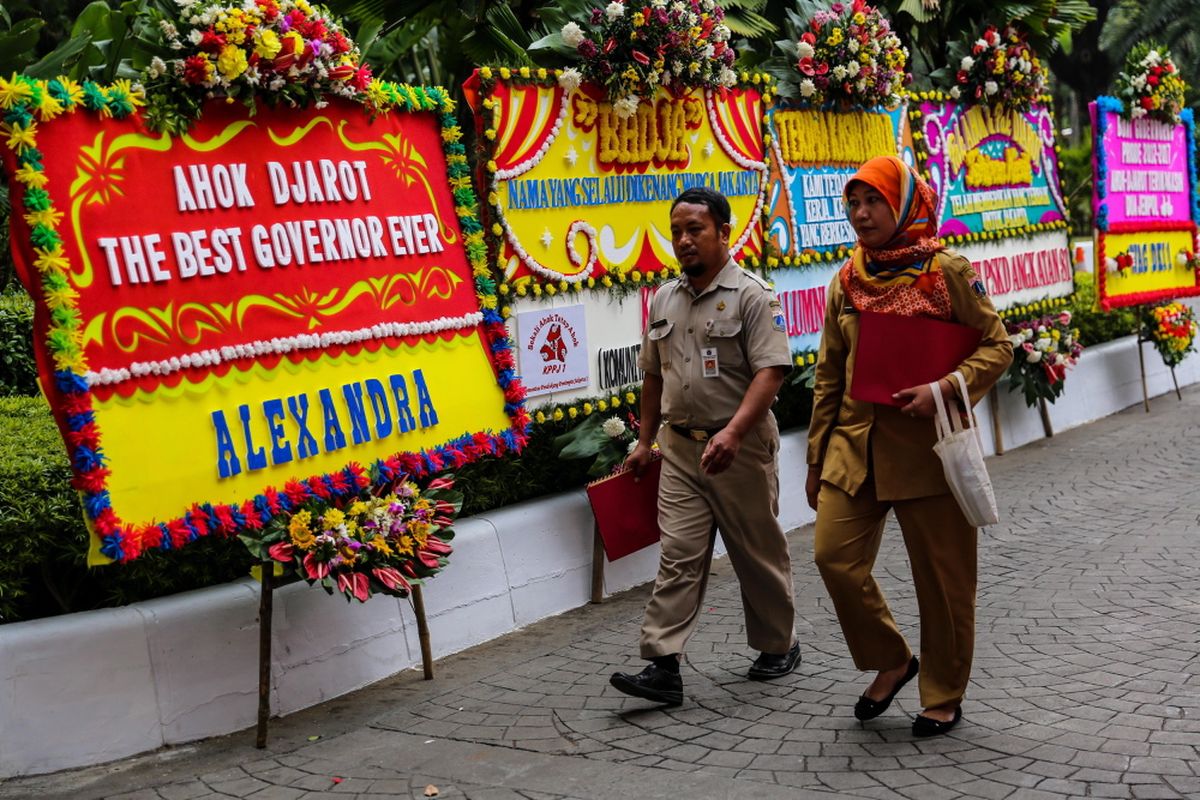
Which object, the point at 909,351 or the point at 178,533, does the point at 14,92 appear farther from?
the point at 909,351

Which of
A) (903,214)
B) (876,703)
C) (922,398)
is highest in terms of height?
(903,214)

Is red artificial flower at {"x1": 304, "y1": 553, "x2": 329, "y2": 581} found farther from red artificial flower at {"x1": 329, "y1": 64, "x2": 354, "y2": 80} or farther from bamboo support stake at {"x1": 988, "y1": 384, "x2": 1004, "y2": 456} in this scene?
bamboo support stake at {"x1": 988, "y1": 384, "x2": 1004, "y2": 456}

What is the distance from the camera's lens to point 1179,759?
14.6 ft

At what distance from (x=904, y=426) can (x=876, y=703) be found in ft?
3.25

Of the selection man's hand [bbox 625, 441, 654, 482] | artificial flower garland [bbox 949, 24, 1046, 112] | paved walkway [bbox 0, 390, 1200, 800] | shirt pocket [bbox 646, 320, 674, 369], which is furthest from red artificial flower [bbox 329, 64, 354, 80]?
artificial flower garland [bbox 949, 24, 1046, 112]

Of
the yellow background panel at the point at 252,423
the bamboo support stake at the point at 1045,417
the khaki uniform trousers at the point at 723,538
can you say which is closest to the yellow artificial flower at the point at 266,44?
the yellow background panel at the point at 252,423

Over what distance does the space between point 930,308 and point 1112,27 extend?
31.5 meters

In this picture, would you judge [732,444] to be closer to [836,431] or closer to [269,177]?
[836,431]

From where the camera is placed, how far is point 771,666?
18.5ft

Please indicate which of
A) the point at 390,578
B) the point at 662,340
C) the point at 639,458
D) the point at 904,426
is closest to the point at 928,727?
the point at 904,426

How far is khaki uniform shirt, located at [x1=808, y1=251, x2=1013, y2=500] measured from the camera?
15.6 feet

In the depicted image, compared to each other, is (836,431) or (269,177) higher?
(269,177)

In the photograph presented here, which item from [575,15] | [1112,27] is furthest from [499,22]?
[1112,27]

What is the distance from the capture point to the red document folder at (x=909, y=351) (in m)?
4.78
